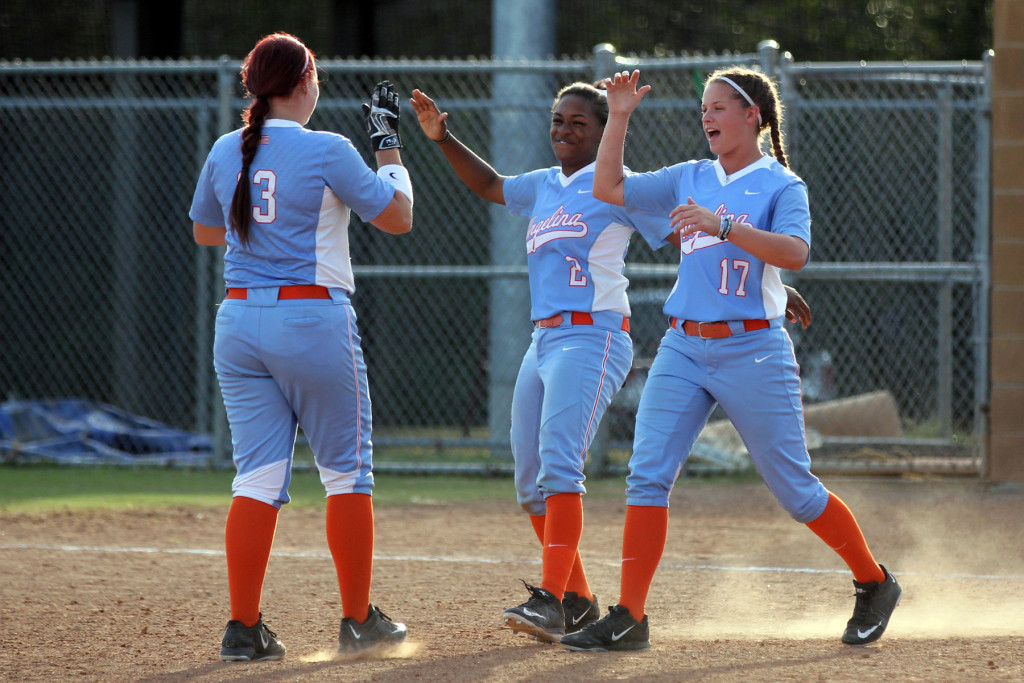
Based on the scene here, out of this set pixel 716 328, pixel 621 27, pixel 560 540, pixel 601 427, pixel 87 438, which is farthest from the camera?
pixel 621 27

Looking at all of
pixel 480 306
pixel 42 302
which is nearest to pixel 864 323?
pixel 480 306

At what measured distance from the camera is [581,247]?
4.23 m

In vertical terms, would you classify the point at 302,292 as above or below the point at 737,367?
above

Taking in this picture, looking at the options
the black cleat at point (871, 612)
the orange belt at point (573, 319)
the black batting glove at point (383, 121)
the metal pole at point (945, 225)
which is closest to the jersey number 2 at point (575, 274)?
the orange belt at point (573, 319)

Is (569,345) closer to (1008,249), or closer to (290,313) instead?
(290,313)

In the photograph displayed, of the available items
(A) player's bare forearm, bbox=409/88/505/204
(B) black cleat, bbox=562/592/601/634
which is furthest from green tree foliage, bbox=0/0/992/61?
(B) black cleat, bbox=562/592/601/634

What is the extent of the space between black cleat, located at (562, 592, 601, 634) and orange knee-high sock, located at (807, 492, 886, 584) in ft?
2.67

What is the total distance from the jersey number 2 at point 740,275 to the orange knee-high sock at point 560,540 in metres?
0.85

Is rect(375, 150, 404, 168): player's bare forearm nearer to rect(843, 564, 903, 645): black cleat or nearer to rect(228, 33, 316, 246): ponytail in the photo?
rect(228, 33, 316, 246): ponytail

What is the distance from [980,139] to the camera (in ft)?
27.1

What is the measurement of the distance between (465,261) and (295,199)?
8.04 meters

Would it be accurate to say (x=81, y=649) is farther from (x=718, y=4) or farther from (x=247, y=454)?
(x=718, y=4)

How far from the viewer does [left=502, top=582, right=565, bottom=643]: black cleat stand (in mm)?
3859

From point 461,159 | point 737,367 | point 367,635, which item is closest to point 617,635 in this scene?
point 367,635
